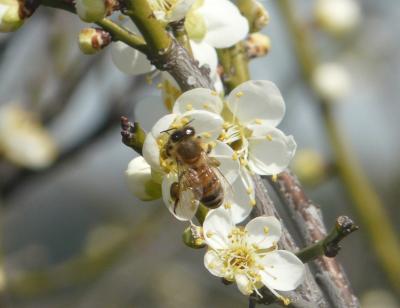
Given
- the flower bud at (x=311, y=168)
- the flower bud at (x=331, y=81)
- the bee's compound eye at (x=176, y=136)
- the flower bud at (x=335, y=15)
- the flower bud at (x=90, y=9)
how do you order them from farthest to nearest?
the flower bud at (x=335, y=15) → the flower bud at (x=331, y=81) → the flower bud at (x=311, y=168) → the bee's compound eye at (x=176, y=136) → the flower bud at (x=90, y=9)

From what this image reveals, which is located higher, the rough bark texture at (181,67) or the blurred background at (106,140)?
the rough bark texture at (181,67)

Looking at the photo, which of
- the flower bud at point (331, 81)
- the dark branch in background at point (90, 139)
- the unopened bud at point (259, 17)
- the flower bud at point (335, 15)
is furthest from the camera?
the flower bud at point (335, 15)

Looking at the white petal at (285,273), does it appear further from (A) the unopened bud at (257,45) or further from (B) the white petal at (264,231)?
(A) the unopened bud at (257,45)

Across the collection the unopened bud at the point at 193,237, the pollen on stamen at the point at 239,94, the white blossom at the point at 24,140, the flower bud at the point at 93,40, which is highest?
the flower bud at the point at 93,40

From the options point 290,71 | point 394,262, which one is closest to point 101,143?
point 290,71

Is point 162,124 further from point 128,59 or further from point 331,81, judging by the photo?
point 331,81

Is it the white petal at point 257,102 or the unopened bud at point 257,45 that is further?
the unopened bud at point 257,45

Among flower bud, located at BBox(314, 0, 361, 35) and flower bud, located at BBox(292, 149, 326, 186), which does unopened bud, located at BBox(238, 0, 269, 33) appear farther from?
flower bud, located at BBox(314, 0, 361, 35)

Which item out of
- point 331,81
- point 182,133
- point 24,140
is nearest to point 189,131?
point 182,133

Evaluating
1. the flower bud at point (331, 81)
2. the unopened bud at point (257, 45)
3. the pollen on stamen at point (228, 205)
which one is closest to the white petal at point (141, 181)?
the pollen on stamen at point (228, 205)
